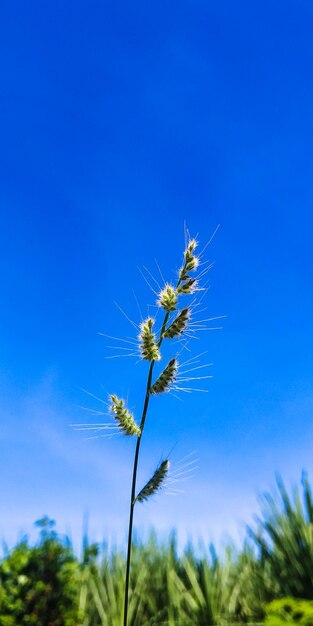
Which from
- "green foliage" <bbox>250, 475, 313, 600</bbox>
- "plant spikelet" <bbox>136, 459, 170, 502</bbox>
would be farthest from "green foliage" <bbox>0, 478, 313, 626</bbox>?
"plant spikelet" <bbox>136, 459, 170, 502</bbox>

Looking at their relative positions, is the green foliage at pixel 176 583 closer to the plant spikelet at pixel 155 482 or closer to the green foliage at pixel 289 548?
the green foliage at pixel 289 548

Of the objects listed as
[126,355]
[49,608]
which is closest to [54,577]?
[49,608]

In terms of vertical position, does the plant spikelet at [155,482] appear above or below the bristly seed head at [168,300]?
below

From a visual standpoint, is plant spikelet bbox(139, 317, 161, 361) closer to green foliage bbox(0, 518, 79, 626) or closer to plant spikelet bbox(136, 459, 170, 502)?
plant spikelet bbox(136, 459, 170, 502)

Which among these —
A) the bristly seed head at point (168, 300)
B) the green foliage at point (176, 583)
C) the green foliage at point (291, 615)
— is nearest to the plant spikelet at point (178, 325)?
the bristly seed head at point (168, 300)

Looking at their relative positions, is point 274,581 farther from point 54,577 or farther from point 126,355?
point 126,355
